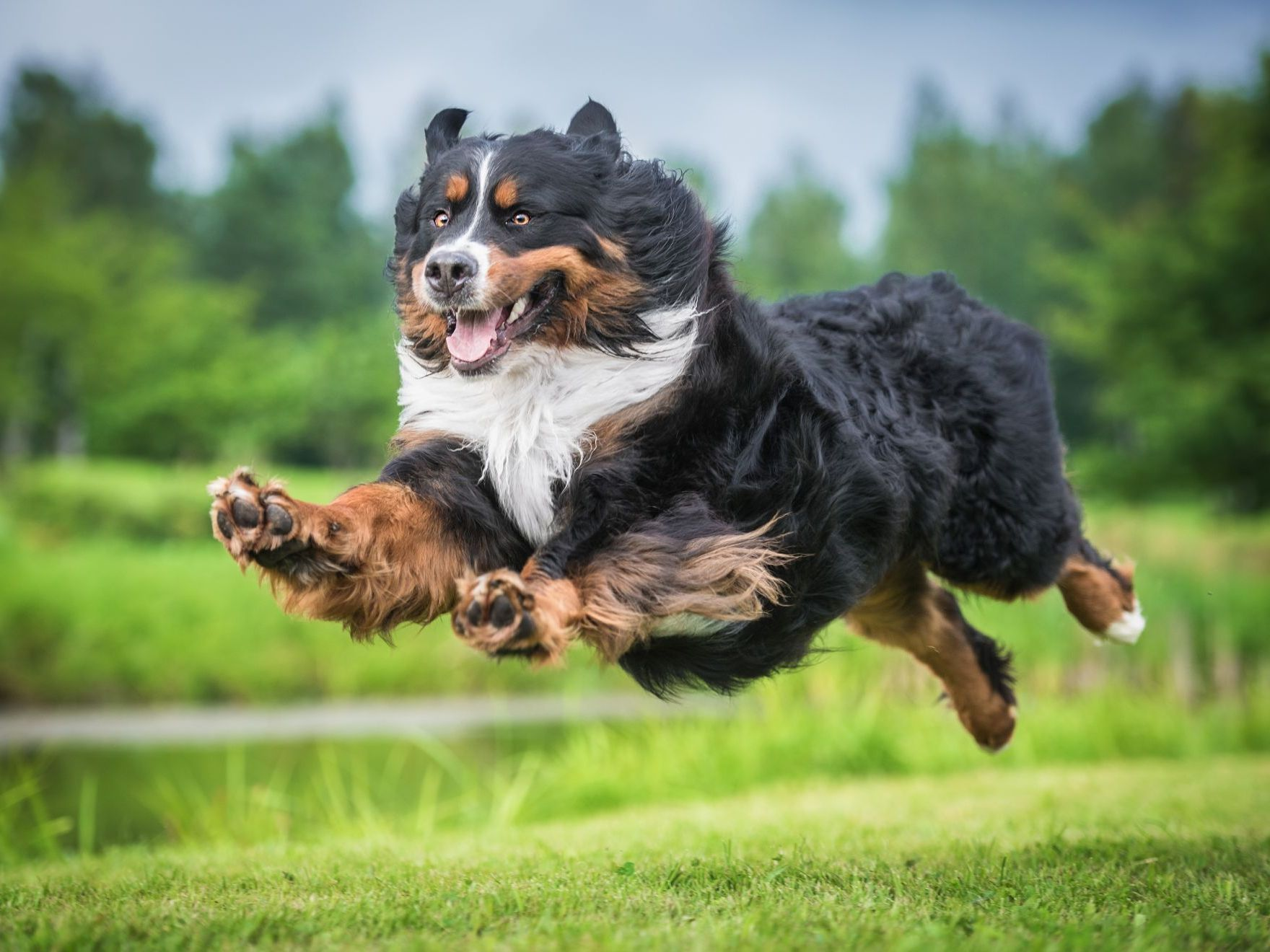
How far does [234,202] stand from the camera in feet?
Answer: 120

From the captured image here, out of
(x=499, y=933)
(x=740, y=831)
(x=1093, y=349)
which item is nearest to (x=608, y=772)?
(x=740, y=831)

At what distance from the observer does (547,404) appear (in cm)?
402

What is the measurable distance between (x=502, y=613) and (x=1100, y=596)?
3225 mm

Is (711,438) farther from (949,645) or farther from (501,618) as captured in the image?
(949,645)

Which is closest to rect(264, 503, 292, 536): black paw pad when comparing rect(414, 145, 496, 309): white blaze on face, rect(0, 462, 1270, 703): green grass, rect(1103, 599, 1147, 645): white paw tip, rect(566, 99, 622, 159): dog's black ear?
rect(414, 145, 496, 309): white blaze on face

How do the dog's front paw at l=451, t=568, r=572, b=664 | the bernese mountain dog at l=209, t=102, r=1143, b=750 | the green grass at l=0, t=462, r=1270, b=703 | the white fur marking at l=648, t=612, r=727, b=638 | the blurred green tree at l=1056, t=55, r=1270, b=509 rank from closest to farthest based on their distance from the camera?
the dog's front paw at l=451, t=568, r=572, b=664 → the bernese mountain dog at l=209, t=102, r=1143, b=750 → the white fur marking at l=648, t=612, r=727, b=638 → the green grass at l=0, t=462, r=1270, b=703 → the blurred green tree at l=1056, t=55, r=1270, b=509

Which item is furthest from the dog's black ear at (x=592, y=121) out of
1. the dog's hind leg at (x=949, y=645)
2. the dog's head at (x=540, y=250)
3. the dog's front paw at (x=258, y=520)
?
the dog's hind leg at (x=949, y=645)

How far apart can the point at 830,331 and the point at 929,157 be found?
3393 centimetres

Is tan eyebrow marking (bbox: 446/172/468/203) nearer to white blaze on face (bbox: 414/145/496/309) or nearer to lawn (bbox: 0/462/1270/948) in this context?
white blaze on face (bbox: 414/145/496/309)

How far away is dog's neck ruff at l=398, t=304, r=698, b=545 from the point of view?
397 centimetres

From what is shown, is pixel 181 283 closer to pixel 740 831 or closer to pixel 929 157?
pixel 929 157

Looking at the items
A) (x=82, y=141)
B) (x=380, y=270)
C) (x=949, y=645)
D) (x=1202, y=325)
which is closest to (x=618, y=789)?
(x=949, y=645)

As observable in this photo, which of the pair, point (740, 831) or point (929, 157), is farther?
point (929, 157)

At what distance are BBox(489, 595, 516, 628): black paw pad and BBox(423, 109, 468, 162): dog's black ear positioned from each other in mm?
1800
